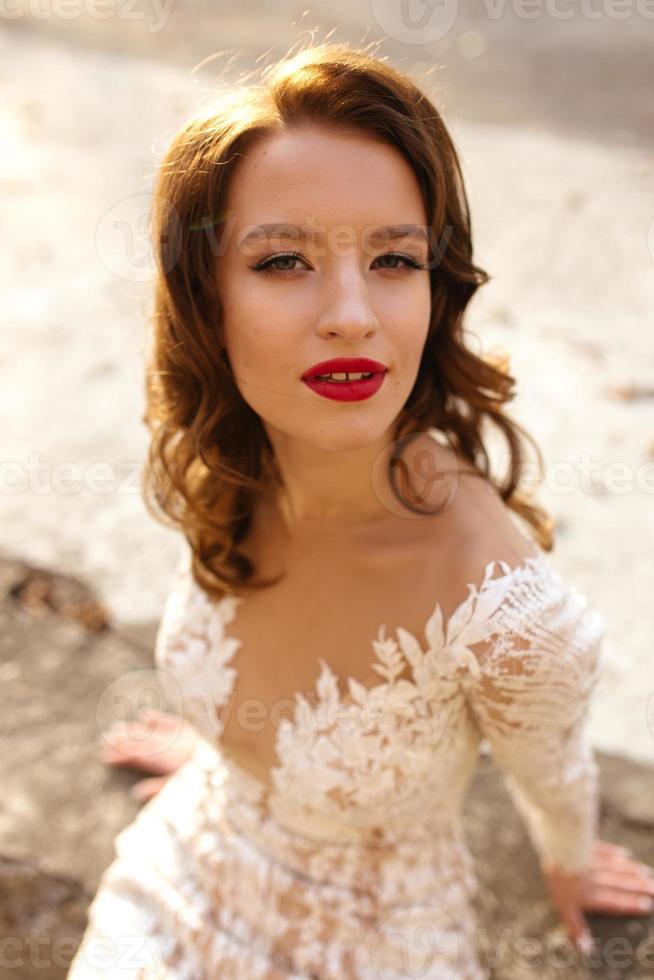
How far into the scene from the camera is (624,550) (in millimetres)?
3340

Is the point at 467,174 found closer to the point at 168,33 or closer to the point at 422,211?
the point at 168,33

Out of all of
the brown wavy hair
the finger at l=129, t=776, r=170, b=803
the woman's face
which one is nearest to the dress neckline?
the brown wavy hair

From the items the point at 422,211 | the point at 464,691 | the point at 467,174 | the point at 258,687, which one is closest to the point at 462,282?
the point at 422,211

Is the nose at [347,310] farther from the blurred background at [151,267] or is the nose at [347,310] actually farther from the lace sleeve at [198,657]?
the lace sleeve at [198,657]

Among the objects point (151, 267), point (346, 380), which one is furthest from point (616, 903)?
point (151, 267)

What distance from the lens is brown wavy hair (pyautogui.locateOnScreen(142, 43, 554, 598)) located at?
151 centimetres

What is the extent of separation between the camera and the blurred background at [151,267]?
318 cm

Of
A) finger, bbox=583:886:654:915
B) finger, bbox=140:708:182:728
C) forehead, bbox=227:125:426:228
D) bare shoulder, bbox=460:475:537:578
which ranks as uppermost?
forehead, bbox=227:125:426:228

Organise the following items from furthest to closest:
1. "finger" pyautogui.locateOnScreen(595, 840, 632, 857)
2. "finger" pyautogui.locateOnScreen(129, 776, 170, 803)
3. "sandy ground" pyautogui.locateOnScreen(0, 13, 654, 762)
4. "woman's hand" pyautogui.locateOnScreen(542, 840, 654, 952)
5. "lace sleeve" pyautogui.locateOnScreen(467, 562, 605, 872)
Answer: "sandy ground" pyautogui.locateOnScreen(0, 13, 654, 762) → "finger" pyautogui.locateOnScreen(129, 776, 170, 803) → "finger" pyautogui.locateOnScreen(595, 840, 632, 857) → "woman's hand" pyautogui.locateOnScreen(542, 840, 654, 952) → "lace sleeve" pyautogui.locateOnScreen(467, 562, 605, 872)

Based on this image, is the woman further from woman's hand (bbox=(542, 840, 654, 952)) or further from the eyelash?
woman's hand (bbox=(542, 840, 654, 952))

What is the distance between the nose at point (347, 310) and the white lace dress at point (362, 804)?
17.8 inches

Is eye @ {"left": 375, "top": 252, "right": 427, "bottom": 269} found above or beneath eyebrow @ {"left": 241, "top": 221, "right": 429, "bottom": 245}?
beneath

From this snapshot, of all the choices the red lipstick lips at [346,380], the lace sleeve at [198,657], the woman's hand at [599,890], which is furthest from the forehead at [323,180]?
the woman's hand at [599,890]

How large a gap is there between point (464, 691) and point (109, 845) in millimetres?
1248
